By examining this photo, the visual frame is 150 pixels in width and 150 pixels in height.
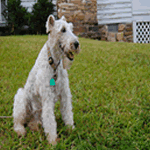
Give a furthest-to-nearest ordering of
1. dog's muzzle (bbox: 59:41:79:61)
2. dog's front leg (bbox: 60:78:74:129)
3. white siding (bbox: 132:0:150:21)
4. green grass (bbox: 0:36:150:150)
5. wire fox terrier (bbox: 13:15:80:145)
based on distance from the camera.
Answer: white siding (bbox: 132:0:150:21) < green grass (bbox: 0:36:150:150) < dog's front leg (bbox: 60:78:74:129) < wire fox terrier (bbox: 13:15:80:145) < dog's muzzle (bbox: 59:41:79:61)

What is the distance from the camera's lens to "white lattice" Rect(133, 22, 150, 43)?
11906 millimetres

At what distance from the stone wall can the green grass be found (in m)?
4.58

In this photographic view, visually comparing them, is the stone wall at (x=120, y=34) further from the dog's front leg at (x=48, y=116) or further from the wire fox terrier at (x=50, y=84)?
the dog's front leg at (x=48, y=116)

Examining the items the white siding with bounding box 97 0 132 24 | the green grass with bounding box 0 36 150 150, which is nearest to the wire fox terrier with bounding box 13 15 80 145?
the green grass with bounding box 0 36 150 150

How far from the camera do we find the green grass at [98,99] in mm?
2637

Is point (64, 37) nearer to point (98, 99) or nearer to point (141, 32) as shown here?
point (98, 99)

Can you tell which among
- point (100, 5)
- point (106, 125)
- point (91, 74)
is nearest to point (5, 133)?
point (106, 125)

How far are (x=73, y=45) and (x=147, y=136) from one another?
1.94 m

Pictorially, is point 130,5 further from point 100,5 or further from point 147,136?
point 147,136

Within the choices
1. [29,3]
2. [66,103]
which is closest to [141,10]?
[29,3]

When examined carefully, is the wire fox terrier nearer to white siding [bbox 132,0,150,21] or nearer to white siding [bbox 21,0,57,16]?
white siding [bbox 132,0,150,21]

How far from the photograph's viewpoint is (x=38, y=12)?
11523 mm

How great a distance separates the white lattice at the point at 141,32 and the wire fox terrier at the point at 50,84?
35.0ft

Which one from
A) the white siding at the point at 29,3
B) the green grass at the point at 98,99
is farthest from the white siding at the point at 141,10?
the green grass at the point at 98,99
